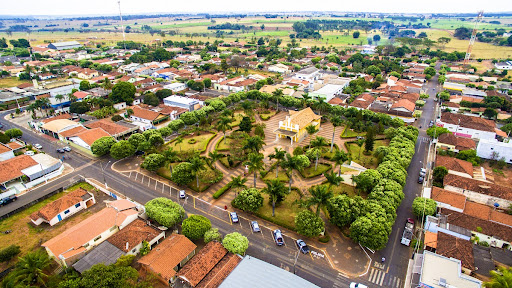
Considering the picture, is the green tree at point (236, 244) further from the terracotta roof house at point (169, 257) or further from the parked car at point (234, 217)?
the parked car at point (234, 217)

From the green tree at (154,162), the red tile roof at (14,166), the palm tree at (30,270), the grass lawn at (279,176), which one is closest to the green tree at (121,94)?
the red tile roof at (14,166)

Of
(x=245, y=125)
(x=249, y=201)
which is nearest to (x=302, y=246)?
(x=249, y=201)

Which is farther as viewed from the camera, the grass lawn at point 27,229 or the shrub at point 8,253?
the grass lawn at point 27,229

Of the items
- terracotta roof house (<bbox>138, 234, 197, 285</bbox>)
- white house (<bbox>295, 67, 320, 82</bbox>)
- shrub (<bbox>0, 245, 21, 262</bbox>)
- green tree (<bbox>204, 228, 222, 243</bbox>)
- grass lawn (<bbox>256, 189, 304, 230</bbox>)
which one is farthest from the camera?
white house (<bbox>295, 67, 320, 82</bbox>)

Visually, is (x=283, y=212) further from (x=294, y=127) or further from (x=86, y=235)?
(x=86, y=235)

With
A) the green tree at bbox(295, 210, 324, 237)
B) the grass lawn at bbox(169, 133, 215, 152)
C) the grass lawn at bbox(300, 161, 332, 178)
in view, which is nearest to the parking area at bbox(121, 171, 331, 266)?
the green tree at bbox(295, 210, 324, 237)

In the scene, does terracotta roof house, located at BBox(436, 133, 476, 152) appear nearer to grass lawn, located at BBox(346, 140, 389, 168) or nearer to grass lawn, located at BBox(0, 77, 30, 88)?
grass lawn, located at BBox(346, 140, 389, 168)
